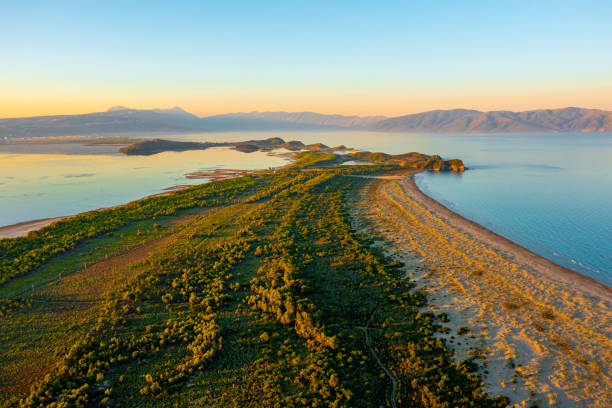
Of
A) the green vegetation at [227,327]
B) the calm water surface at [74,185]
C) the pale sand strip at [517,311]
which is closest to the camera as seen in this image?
the green vegetation at [227,327]

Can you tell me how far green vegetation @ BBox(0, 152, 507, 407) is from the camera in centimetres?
1350

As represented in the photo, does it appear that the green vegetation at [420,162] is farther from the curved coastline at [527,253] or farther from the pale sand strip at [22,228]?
the pale sand strip at [22,228]

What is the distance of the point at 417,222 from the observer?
3862cm

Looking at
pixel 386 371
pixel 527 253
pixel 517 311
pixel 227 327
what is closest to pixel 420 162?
pixel 527 253

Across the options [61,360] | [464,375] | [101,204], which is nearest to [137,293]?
[61,360]

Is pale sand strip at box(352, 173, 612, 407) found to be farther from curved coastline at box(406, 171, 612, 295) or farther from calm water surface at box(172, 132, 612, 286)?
calm water surface at box(172, 132, 612, 286)

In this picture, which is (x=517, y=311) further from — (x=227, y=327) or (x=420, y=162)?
(x=420, y=162)

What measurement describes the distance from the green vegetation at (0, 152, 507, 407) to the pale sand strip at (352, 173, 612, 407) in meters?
1.87

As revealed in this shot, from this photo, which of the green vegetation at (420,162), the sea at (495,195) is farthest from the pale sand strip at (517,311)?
the green vegetation at (420,162)

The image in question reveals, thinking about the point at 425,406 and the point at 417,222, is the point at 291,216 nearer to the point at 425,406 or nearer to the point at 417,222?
the point at 417,222

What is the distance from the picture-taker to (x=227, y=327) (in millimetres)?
18078

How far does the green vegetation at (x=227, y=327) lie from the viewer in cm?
1350

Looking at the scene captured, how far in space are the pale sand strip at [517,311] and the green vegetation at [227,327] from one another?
1867 millimetres

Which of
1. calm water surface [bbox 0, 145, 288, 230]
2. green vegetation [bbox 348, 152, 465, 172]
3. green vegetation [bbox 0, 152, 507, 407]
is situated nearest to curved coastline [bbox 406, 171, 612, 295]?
green vegetation [bbox 0, 152, 507, 407]
